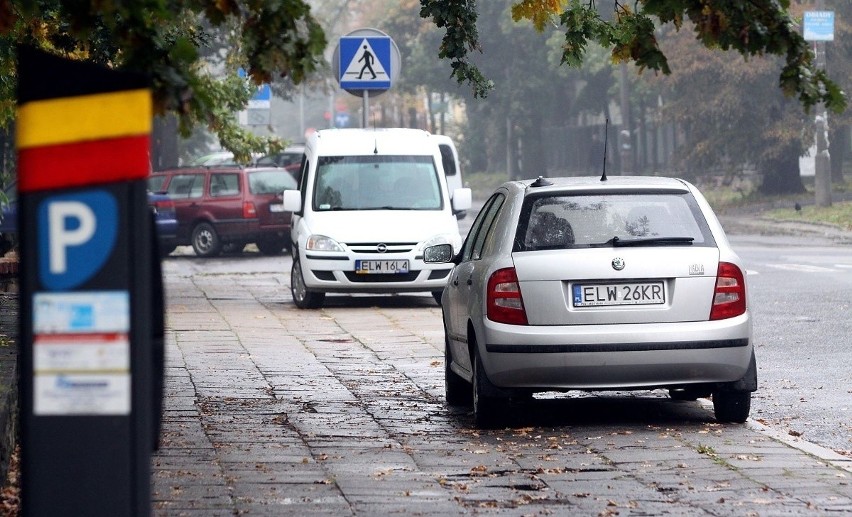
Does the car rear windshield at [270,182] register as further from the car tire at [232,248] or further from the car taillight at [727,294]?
the car taillight at [727,294]

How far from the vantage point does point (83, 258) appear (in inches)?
178

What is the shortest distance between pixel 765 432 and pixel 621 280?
1.13m

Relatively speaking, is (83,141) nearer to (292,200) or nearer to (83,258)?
(83,258)

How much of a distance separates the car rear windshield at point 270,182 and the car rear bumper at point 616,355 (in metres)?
20.7

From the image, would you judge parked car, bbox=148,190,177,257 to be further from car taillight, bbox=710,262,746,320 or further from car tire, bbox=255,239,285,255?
car taillight, bbox=710,262,746,320

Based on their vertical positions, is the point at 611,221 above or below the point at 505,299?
above

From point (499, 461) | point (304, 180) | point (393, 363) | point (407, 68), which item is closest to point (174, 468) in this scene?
point (499, 461)

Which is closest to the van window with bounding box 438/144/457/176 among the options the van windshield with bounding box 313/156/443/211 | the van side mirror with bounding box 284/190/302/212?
the van windshield with bounding box 313/156/443/211

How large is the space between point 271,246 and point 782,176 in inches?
846

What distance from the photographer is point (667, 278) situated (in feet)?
29.9

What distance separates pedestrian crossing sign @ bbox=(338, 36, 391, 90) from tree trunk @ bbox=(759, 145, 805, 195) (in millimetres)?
28773

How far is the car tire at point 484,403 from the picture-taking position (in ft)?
30.3

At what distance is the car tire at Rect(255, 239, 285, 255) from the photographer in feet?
97.4

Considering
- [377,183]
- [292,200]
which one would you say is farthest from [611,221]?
[377,183]
